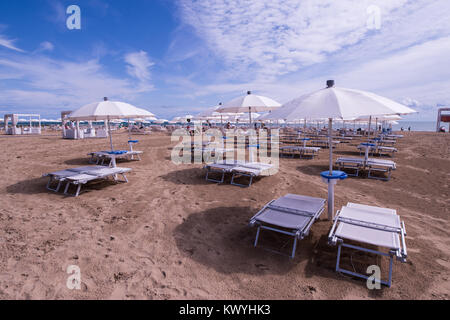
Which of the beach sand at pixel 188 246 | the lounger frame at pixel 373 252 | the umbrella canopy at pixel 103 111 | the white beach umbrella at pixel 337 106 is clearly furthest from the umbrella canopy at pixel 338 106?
the umbrella canopy at pixel 103 111

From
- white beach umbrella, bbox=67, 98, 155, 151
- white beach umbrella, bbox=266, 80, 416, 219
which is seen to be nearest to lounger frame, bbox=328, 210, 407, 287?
white beach umbrella, bbox=266, 80, 416, 219

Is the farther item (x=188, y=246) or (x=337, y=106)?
(x=188, y=246)

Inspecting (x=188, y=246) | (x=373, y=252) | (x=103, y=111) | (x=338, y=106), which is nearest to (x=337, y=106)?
(x=338, y=106)

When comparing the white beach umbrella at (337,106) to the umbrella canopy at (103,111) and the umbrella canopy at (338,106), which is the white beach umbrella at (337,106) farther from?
the umbrella canopy at (103,111)

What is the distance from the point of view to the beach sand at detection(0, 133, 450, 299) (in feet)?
8.48

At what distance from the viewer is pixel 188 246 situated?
11.3ft

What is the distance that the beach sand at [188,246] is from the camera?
259 cm

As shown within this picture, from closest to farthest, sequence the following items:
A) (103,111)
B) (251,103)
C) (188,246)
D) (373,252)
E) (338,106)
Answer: (373,252) < (338,106) < (188,246) < (103,111) < (251,103)

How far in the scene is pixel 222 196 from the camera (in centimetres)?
554

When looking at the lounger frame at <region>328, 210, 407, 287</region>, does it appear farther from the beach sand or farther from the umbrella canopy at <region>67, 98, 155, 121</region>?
the umbrella canopy at <region>67, 98, 155, 121</region>

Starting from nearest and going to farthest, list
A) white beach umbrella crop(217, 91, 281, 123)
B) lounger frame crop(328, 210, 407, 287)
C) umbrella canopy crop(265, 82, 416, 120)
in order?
lounger frame crop(328, 210, 407, 287)
umbrella canopy crop(265, 82, 416, 120)
white beach umbrella crop(217, 91, 281, 123)

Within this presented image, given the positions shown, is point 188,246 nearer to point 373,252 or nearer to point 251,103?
point 373,252
